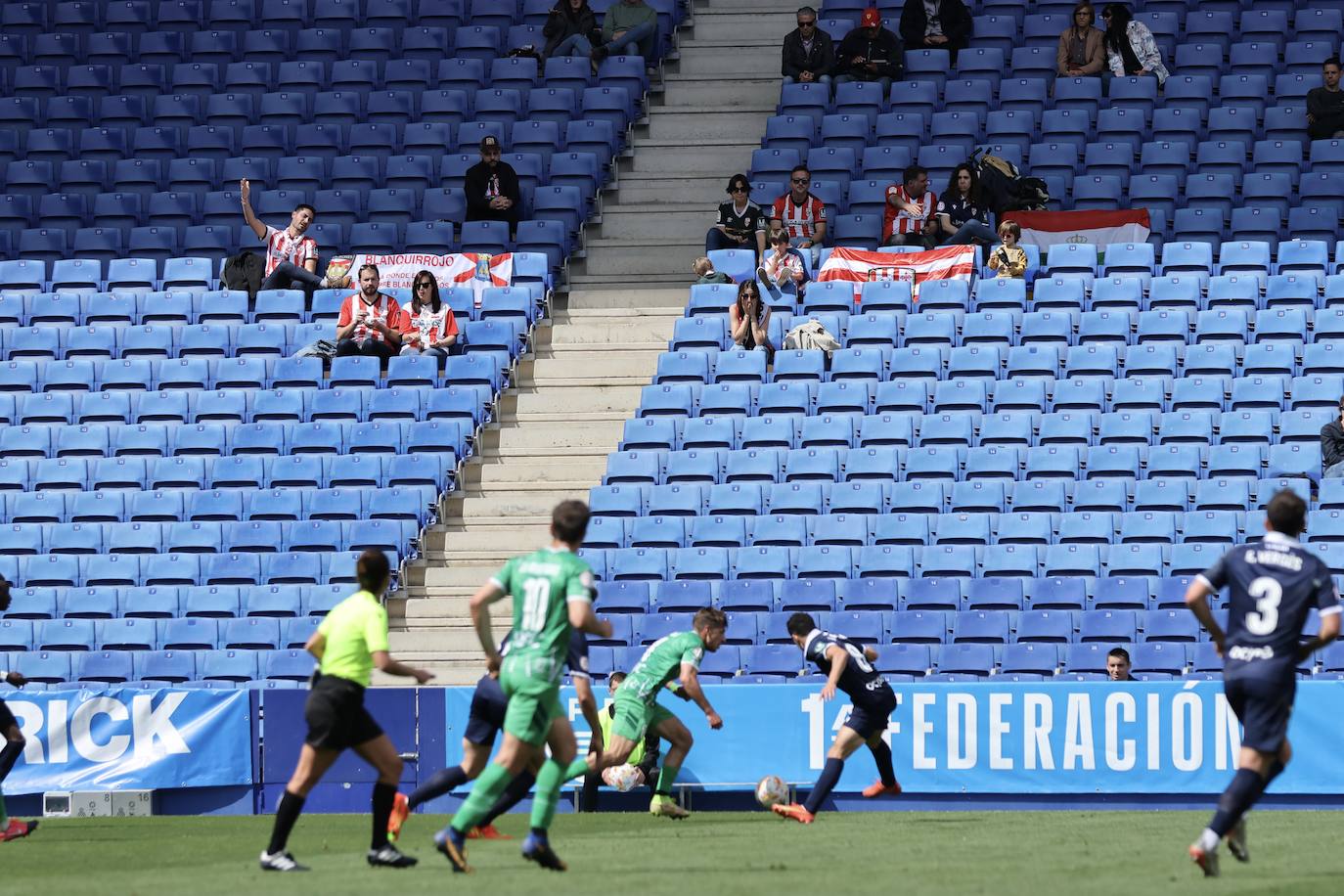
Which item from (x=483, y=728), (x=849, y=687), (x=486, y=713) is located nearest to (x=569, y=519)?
(x=486, y=713)

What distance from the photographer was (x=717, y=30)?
26953mm

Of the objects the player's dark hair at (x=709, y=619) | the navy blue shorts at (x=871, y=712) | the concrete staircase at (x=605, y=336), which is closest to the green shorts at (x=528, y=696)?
the player's dark hair at (x=709, y=619)

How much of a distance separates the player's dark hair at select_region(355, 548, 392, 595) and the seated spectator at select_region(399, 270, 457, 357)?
37.8 feet

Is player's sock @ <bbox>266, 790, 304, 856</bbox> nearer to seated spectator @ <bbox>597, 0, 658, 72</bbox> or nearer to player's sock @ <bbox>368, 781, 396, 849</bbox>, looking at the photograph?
player's sock @ <bbox>368, 781, 396, 849</bbox>

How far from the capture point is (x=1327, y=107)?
22.8 m

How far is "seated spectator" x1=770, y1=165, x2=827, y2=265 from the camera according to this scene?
22.5 m

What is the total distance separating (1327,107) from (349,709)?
1601 cm

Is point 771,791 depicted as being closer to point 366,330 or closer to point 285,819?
point 285,819

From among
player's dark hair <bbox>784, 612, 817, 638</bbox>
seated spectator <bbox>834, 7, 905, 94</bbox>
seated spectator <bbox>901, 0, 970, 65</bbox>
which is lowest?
player's dark hair <bbox>784, 612, 817, 638</bbox>

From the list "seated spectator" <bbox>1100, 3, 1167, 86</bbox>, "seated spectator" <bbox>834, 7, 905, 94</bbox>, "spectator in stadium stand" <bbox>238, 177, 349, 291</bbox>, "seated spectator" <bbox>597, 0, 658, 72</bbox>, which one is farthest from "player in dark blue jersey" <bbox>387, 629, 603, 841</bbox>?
"seated spectator" <bbox>597, 0, 658, 72</bbox>

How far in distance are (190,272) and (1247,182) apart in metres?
11.7

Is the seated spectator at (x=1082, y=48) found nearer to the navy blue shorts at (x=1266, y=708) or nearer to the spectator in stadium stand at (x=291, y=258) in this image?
the spectator in stadium stand at (x=291, y=258)

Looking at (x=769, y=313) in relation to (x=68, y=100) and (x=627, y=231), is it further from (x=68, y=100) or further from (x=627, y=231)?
(x=68, y=100)

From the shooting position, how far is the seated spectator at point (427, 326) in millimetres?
21906
